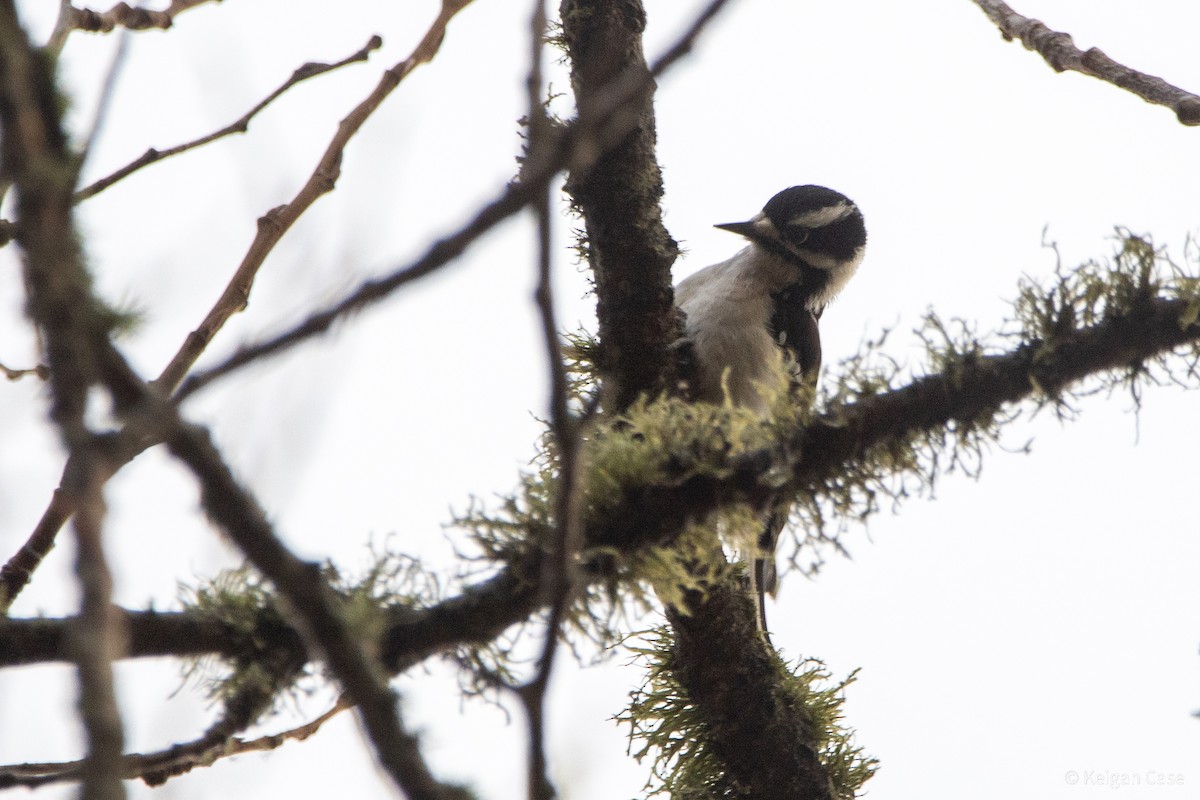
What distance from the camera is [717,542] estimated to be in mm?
1512

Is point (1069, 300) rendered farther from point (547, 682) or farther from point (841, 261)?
point (841, 261)

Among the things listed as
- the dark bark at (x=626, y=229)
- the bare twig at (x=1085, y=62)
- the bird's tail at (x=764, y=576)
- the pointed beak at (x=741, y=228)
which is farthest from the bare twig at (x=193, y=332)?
the pointed beak at (x=741, y=228)

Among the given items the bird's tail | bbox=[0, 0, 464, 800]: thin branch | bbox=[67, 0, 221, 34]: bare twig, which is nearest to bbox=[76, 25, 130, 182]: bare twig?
bbox=[0, 0, 464, 800]: thin branch

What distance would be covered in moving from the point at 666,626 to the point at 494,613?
0.93 m

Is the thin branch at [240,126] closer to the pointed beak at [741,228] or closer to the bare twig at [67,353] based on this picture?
the bare twig at [67,353]

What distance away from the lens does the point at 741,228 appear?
3111 mm

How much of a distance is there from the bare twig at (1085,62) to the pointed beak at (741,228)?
101 centimetres

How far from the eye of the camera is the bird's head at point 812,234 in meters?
3.15

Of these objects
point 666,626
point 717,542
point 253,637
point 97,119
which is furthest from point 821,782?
point 97,119

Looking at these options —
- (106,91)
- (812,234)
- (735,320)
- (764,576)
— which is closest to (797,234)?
(812,234)

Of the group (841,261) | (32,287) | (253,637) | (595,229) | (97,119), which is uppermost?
(841,261)

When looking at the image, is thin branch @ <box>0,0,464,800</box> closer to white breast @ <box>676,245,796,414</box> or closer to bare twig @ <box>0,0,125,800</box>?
bare twig @ <box>0,0,125,800</box>

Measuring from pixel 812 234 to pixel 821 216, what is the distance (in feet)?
0.24

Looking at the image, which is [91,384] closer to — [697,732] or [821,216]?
[697,732]
